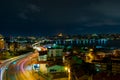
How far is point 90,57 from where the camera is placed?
33.5 metres

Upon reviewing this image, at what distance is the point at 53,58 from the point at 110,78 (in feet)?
48.8

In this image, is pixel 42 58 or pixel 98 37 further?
pixel 98 37

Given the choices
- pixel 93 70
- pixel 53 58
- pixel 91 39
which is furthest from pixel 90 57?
pixel 91 39

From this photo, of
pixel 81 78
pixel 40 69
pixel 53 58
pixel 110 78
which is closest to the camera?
pixel 110 78

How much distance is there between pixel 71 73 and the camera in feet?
64.4

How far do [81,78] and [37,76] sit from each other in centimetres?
453

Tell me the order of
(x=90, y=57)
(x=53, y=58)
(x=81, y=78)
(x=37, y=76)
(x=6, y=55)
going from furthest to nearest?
(x=6, y=55) → (x=90, y=57) → (x=53, y=58) → (x=37, y=76) → (x=81, y=78)

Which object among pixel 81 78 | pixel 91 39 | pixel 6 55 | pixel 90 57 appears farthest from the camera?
pixel 91 39

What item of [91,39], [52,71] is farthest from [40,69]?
[91,39]

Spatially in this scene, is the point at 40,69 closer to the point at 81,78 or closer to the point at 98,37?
the point at 81,78

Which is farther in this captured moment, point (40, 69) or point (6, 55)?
point (6, 55)

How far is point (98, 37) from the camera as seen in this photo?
174 meters

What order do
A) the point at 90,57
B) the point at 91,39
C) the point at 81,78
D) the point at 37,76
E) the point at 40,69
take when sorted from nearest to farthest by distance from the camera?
the point at 81,78 → the point at 37,76 → the point at 40,69 → the point at 90,57 → the point at 91,39

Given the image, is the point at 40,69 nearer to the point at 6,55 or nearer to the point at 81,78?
the point at 81,78
